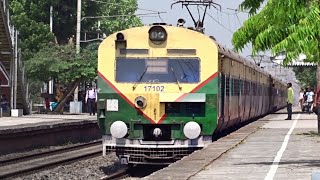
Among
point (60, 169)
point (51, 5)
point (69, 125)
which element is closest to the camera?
point (60, 169)

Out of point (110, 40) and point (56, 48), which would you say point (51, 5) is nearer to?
point (56, 48)

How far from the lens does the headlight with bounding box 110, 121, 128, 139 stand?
15.3m

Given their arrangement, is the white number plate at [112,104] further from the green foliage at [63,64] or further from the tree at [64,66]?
the green foliage at [63,64]

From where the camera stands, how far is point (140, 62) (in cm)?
1567

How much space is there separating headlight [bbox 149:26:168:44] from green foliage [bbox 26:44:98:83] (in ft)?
89.1

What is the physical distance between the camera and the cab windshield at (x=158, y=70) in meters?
15.5

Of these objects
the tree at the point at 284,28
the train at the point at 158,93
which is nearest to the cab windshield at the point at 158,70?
the train at the point at 158,93

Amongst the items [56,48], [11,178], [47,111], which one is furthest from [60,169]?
[56,48]

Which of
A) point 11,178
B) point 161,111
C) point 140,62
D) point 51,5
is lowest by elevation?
point 11,178

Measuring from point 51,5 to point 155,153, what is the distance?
44323 millimetres

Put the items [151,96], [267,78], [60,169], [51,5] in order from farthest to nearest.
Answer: [51,5] < [267,78] < [60,169] < [151,96]

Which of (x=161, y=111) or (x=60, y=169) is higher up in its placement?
(x=161, y=111)

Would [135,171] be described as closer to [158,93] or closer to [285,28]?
[158,93]

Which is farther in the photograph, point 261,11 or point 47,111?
point 47,111
